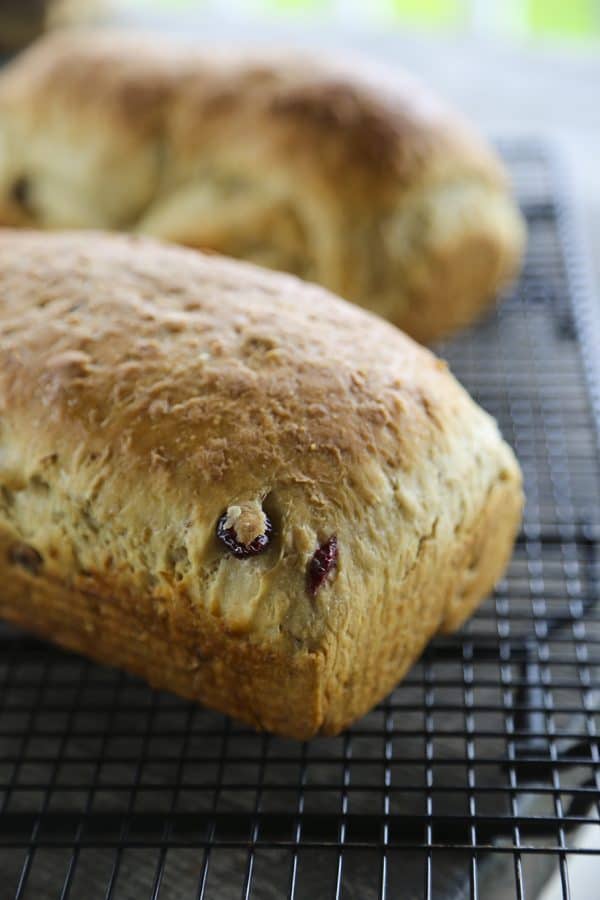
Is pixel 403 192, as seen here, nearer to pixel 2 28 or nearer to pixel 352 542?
pixel 352 542

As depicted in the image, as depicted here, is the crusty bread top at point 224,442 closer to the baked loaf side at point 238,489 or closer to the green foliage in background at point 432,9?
the baked loaf side at point 238,489

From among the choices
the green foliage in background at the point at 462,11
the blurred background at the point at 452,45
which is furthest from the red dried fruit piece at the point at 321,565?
the green foliage in background at the point at 462,11

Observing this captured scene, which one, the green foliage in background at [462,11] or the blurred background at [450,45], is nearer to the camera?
the blurred background at [450,45]

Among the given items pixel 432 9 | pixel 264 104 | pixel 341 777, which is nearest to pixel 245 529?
pixel 341 777

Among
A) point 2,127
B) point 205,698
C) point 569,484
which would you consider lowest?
point 569,484

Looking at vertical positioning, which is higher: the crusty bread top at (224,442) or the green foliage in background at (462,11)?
the crusty bread top at (224,442)

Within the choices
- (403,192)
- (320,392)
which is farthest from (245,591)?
(403,192)

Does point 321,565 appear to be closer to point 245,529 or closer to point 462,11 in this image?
point 245,529
